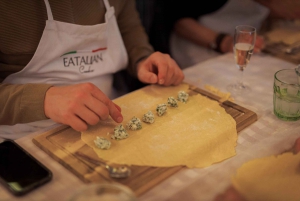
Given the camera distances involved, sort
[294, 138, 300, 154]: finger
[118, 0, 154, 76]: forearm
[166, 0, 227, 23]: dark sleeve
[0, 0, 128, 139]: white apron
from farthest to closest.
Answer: [166, 0, 227, 23]: dark sleeve, [118, 0, 154, 76]: forearm, [0, 0, 128, 139]: white apron, [294, 138, 300, 154]: finger

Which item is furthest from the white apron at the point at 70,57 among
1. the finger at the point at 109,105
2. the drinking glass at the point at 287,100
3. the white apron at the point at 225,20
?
the white apron at the point at 225,20

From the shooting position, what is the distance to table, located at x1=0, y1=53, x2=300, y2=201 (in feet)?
2.24

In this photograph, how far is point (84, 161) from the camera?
0.75 m

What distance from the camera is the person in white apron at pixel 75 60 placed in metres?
1.04

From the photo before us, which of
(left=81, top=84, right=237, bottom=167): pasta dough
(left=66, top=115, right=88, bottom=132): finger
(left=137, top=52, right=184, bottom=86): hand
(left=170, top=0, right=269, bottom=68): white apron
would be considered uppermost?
(left=66, top=115, right=88, bottom=132): finger

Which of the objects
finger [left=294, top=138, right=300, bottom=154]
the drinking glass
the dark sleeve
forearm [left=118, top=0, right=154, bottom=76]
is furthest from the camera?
the dark sleeve

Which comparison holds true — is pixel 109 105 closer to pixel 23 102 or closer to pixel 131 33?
pixel 23 102

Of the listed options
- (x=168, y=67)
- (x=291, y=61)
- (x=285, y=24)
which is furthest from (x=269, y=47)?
(x=168, y=67)

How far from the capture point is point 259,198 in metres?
0.67

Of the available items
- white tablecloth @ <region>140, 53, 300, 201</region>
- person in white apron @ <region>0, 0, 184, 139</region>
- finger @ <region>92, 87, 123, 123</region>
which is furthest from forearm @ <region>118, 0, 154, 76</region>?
finger @ <region>92, 87, 123, 123</region>

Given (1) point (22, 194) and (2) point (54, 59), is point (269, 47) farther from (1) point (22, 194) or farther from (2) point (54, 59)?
(1) point (22, 194)

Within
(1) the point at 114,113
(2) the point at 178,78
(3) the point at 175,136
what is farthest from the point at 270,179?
(2) the point at 178,78

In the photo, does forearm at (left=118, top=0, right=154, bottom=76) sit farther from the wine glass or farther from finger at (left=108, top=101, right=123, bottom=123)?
finger at (left=108, top=101, right=123, bottom=123)

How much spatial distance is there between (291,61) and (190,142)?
30.2 inches
